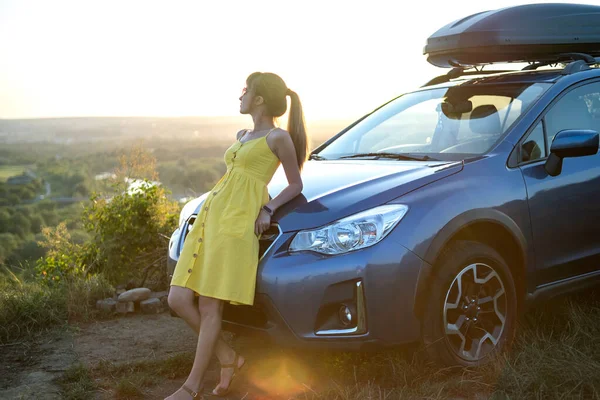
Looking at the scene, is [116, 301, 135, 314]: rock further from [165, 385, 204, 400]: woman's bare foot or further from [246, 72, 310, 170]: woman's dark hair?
[246, 72, 310, 170]: woman's dark hair

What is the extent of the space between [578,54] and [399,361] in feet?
8.29

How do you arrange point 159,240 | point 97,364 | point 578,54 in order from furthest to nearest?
point 159,240 < point 578,54 < point 97,364

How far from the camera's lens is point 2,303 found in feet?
16.8

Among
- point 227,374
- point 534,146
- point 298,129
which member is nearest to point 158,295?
point 227,374

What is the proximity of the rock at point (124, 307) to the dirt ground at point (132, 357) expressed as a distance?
0.08 m

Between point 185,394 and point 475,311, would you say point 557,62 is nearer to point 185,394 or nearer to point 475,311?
point 475,311

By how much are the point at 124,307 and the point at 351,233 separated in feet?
9.16

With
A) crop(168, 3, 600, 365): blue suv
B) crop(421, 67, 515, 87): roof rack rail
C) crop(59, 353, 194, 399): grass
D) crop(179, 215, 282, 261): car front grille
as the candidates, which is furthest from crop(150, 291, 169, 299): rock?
crop(421, 67, 515, 87): roof rack rail

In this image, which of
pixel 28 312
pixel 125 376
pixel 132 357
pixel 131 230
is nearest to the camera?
pixel 125 376

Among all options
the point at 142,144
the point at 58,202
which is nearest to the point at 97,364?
the point at 142,144

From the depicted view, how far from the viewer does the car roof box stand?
15.3 feet

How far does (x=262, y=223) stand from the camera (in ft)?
11.8

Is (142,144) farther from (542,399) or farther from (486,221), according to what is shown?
(542,399)

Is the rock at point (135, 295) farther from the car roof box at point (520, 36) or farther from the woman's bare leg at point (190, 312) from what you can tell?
the car roof box at point (520, 36)
